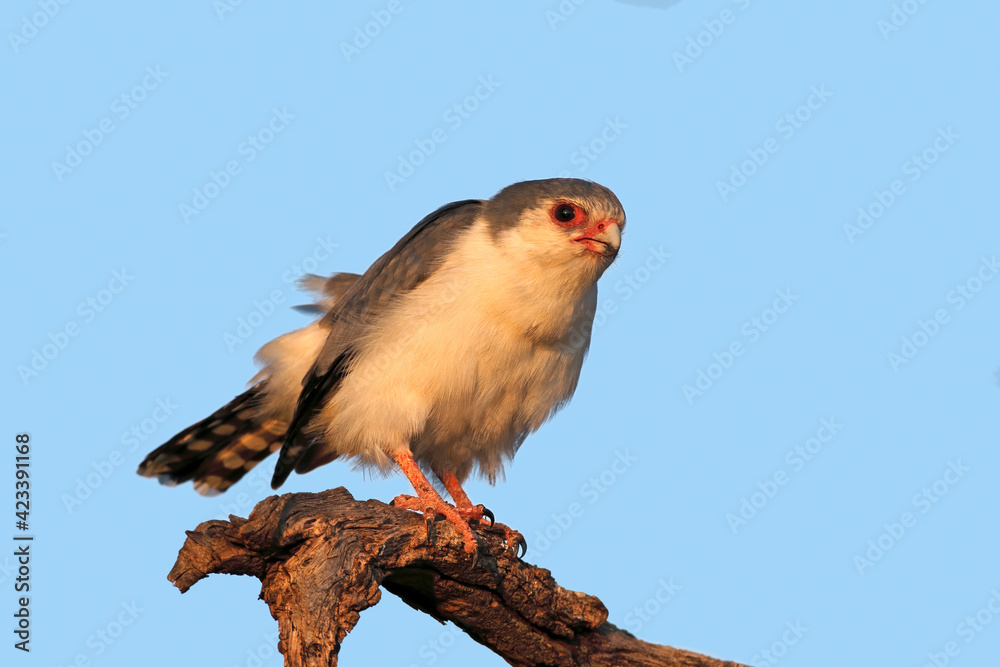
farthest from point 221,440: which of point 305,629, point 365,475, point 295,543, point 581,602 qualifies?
point 581,602

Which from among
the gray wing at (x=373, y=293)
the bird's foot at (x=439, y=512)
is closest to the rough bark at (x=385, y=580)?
the bird's foot at (x=439, y=512)

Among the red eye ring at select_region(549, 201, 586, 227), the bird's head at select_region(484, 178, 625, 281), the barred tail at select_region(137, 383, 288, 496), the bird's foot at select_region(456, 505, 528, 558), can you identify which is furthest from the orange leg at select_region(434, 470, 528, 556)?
the red eye ring at select_region(549, 201, 586, 227)

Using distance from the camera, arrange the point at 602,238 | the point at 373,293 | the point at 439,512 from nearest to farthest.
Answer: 1. the point at 439,512
2. the point at 602,238
3. the point at 373,293

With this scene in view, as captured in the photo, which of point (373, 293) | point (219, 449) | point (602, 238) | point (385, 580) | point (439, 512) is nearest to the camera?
point (385, 580)

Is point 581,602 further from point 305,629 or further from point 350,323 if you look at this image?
point 350,323

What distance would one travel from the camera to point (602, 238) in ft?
21.1

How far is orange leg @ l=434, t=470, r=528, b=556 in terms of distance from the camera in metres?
6.77

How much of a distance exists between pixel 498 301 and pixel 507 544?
1730 mm

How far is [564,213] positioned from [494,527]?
7.49ft

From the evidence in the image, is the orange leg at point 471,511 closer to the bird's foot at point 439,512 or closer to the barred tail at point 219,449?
the bird's foot at point 439,512

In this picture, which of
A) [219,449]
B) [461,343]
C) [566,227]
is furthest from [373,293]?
[219,449]

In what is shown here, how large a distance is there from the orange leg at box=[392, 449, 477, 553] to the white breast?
5.2 inches

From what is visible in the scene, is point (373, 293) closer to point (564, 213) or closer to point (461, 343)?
point (461, 343)

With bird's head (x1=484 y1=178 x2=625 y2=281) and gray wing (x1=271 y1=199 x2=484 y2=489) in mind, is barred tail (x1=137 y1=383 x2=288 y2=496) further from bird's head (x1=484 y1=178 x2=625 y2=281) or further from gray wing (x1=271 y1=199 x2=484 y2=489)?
bird's head (x1=484 y1=178 x2=625 y2=281)
